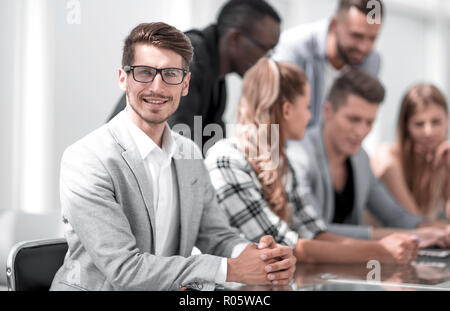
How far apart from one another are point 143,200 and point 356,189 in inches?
41.1

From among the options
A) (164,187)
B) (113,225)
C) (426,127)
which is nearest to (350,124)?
(426,127)

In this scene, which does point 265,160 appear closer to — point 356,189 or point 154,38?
point 154,38

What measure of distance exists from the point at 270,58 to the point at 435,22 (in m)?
2.03

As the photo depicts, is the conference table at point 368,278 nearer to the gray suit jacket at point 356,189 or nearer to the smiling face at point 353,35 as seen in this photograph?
the gray suit jacket at point 356,189

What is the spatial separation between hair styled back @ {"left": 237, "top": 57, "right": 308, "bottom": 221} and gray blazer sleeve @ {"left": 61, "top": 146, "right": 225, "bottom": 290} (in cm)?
36

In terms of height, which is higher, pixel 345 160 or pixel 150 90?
pixel 150 90

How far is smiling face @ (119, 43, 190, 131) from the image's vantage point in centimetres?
79

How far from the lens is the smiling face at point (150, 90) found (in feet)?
2.59

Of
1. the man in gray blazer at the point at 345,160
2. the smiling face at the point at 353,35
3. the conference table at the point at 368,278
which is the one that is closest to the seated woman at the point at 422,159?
the man in gray blazer at the point at 345,160

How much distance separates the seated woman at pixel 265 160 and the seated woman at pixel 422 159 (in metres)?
0.82

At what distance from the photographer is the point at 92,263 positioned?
2.58 ft

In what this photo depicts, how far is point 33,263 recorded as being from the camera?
2.91 feet

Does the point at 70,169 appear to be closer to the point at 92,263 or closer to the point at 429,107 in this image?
the point at 92,263

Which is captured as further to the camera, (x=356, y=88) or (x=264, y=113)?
(x=356, y=88)
